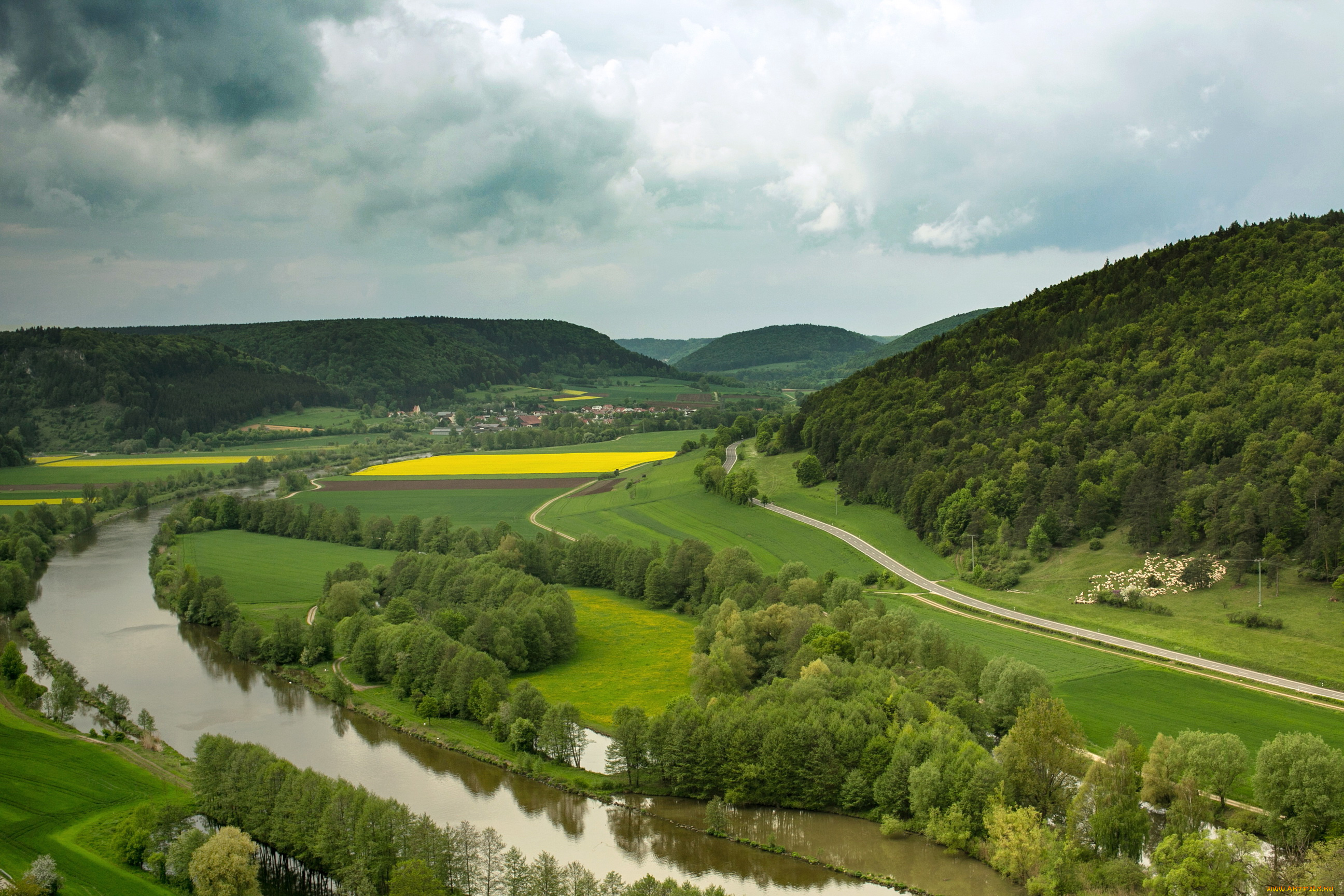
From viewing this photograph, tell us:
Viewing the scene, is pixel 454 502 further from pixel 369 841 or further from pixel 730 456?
pixel 369 841

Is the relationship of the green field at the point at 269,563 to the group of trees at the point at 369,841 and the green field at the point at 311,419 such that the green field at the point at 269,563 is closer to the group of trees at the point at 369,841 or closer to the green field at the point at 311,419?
the group of trees at the point at 369,841

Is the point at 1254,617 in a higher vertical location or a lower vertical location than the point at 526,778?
higher

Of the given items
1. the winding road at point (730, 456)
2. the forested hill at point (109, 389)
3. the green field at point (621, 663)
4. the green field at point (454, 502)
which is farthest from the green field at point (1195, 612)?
the forested hill at point (109, 389)

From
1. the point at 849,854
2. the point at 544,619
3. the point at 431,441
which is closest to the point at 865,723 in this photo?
the point at 849,854

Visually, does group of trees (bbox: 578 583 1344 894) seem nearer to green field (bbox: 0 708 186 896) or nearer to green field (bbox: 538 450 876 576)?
green field (bbox: 0 708 186 896)

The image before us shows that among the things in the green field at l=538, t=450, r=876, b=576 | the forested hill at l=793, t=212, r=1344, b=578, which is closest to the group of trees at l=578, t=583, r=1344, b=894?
the green field at l=538, t=450, r=876, b=576

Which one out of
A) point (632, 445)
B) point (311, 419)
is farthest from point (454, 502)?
point (311, 419)

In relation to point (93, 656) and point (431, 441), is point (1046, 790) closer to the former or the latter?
point (93, 656)
